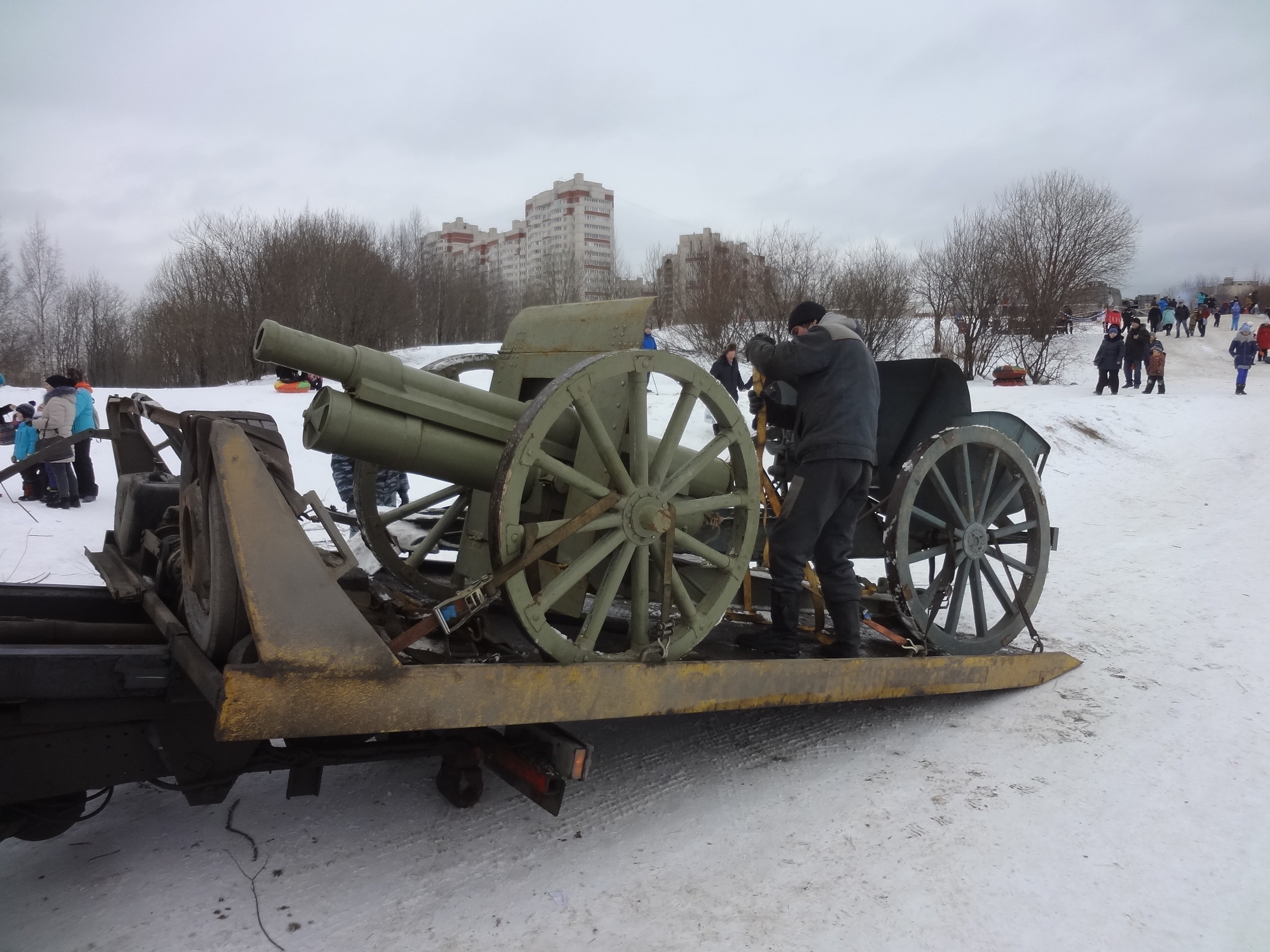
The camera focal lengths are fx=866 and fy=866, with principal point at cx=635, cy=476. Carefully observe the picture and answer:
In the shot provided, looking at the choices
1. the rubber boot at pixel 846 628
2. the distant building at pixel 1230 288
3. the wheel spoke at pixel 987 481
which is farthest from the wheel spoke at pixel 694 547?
the distant building at pixel 1230 288

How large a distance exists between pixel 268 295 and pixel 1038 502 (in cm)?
3059

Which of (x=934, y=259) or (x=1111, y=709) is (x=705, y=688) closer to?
(x=1111, y=709)

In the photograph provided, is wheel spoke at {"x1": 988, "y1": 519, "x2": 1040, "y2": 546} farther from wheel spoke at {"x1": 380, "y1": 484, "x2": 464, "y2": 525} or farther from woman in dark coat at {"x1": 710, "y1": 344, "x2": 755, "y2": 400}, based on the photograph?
woman in dark coat at {"x1": 710, "y1": 344, "x2": 755, "y2": 400}

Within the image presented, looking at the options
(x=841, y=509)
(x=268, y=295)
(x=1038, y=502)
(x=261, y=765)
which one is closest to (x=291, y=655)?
(x=261, y=765)

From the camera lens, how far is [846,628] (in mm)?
4312

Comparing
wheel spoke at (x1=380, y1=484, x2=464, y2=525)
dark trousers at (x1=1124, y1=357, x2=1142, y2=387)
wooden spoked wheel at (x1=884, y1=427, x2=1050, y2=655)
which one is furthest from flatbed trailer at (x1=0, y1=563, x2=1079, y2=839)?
dark trousers at (x1=1124, y1=357, x2=1142, y2=387)

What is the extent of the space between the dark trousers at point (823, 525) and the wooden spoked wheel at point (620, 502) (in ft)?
1.53

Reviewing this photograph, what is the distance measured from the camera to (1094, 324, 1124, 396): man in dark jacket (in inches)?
760

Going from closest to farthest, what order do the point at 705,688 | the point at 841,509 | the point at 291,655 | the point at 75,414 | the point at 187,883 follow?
the point at 291,655, the point at 187,883, the point at 705,688, the point at 841,509, the point at 75,414

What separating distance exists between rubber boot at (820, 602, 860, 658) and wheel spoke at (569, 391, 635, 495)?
153 cm

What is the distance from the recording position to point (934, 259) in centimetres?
2827

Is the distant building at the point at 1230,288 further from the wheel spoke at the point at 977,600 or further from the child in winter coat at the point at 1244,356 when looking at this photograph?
the wheel spoke at the point at 977,600

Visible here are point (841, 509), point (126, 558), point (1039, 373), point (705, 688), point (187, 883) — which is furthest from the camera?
point (1039, 373)

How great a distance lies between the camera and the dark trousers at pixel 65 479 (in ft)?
29.7
